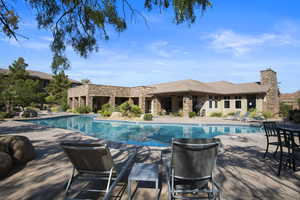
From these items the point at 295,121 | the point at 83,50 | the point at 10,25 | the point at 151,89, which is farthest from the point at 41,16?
the point at 151,89

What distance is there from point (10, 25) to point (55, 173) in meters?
3.65

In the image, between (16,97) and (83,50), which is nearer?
(83,50)

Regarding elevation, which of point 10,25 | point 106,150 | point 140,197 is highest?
point 10,25

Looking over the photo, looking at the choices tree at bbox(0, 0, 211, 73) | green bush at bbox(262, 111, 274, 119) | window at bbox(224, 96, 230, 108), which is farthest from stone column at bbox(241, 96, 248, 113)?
tree at bbox(0, 0, 211, 73)

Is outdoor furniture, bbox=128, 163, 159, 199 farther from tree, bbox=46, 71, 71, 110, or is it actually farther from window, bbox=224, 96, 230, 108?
tree, bbox=46, 71, 71, 110

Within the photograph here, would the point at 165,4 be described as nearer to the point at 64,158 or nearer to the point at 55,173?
the point at 55,173

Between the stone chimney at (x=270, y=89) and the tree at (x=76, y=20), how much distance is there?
735 inches

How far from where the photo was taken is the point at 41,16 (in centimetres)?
378

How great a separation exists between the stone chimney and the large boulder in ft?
67.3

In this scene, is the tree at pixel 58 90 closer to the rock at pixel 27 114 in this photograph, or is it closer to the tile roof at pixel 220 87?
the rock at pixel 27 114

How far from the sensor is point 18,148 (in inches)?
147

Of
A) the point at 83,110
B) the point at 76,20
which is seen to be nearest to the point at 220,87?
the point at 83,110

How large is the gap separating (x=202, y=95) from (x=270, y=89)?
7.33m

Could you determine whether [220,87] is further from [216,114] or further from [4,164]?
[4,164]
